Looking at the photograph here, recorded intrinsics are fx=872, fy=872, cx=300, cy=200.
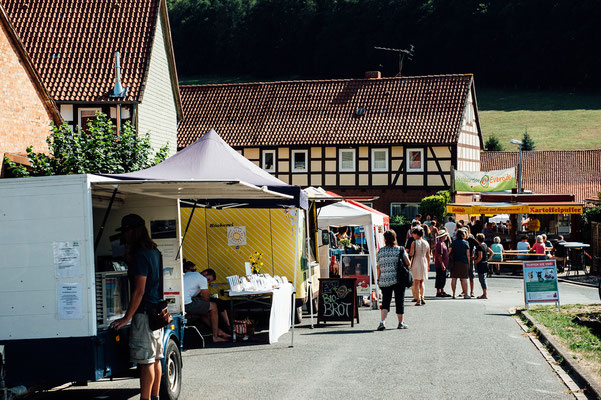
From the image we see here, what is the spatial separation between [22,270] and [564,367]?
7015 millimetres

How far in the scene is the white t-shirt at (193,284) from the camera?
46.8 ft

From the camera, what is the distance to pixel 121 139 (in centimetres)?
2036

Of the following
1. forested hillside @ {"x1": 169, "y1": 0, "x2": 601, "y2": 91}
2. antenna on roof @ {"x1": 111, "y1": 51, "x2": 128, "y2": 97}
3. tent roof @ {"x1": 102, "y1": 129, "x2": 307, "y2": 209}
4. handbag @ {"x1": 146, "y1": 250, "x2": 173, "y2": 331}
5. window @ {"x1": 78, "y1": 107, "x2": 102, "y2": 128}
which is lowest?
handbag @ {"x1": 146, "y1": 250, "x2": 173, "y2": 331}

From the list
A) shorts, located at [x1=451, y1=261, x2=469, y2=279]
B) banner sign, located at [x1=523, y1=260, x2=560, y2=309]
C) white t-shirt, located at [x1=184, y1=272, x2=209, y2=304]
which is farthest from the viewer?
shorts, located at [x1=451, y1=261, x2=469, y2=279]

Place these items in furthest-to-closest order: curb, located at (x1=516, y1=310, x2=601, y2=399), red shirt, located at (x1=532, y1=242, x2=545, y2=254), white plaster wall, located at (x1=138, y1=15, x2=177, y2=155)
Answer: white plaster wall, located at (x1=138, y1=15, x2=177, y2=155)
red shirt, located at (x1=532, y1=242, x2=545, y2=254)
curb, located at (x1=516, y1=310, x2=601, y2=399)

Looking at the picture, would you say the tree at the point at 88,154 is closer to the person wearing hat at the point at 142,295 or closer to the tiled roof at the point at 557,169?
the person wearing hat at the point at 142,295

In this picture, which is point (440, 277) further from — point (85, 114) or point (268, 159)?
point (268, 159)

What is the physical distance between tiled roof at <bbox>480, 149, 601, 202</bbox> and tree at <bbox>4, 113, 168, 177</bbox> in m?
54.2

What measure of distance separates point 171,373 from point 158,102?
2504 centimetres

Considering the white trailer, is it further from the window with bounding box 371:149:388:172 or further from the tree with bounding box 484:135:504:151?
the tree with bounding box 484:135:504:151

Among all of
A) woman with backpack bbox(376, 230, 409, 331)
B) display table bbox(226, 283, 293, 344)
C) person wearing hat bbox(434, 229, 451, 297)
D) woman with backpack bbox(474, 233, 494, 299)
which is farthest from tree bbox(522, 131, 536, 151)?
display table bbox(226, 283, 293, 344)

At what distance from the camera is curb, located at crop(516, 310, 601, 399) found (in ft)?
31.4

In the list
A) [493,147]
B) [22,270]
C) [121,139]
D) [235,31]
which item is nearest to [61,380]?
[22,270]

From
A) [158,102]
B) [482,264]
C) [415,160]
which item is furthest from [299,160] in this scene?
[482,264]
